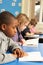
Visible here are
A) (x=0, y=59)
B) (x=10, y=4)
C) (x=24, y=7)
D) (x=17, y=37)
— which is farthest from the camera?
(x=24, y=7)

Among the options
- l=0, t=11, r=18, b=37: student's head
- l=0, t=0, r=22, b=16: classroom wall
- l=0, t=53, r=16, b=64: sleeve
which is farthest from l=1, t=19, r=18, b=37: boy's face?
l=0, t=0, r=22, b=16: classroom wall

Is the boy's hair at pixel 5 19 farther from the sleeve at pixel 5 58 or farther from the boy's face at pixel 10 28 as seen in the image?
the sleeve at pixel 5 58

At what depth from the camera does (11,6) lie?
14.0ft

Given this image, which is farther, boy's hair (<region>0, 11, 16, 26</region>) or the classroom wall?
the classroom wall

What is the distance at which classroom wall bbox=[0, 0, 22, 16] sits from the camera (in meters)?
4.08

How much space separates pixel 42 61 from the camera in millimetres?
1443

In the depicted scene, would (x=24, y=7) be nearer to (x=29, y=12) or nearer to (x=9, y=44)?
(x=29, y=12)

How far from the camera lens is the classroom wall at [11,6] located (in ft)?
13.4

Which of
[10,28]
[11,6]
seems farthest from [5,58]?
[11,6]

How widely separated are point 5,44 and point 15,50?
0.11 metres

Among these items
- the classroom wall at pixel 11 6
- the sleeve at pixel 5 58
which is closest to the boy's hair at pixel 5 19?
the sleeve at pixel 5 58

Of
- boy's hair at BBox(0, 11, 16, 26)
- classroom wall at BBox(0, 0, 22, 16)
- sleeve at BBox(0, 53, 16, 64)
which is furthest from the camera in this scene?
classroom wall at BBox(0, 0, 22, 16)

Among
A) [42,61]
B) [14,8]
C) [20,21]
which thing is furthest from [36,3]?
[42,61]

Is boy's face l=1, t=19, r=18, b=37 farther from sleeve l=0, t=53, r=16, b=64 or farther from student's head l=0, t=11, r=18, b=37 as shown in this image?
sleeve l=0, t=53, r=16, b=64
